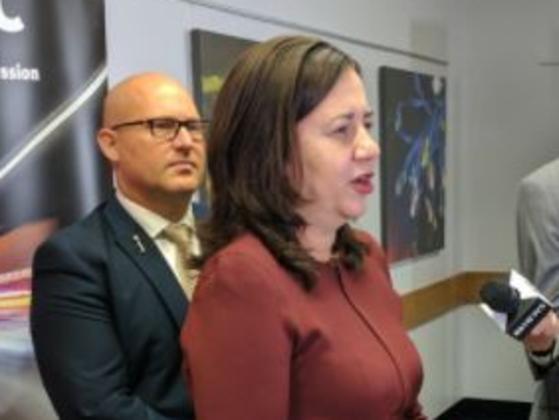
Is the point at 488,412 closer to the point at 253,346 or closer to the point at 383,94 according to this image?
the point at 383,94

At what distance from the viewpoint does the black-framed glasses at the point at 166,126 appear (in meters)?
1.77

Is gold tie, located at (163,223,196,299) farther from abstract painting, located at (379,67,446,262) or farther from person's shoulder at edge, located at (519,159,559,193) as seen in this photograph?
abstract painting, located at (379,67,446,262)

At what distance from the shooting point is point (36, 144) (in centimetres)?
212

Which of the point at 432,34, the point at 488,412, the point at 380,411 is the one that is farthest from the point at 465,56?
the point at 380,411

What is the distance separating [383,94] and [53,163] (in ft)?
7.57

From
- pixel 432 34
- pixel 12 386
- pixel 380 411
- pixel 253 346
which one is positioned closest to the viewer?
pixel 253 346

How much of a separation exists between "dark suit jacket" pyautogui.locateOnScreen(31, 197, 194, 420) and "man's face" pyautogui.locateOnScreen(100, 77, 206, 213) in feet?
0.57

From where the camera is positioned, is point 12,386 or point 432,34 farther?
point 432,34

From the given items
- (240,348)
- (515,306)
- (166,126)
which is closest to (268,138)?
(240,348)

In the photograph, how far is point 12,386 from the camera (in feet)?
6.83

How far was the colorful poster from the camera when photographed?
2.04m

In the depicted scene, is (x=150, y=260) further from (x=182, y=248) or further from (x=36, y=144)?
(x=36, y=144)

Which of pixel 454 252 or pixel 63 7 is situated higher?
pixel 63 7

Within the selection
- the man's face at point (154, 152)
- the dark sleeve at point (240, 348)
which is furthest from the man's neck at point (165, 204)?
the dark sleeve at point (240, 348)
